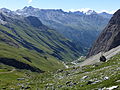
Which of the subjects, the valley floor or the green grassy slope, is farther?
the green grassy slope

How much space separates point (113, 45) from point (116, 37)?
7.59m

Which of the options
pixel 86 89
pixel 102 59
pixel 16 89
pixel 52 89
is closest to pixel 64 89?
pixel 52 89

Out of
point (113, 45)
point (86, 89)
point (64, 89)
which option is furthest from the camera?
point (113, 45)

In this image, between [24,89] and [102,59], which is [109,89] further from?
[102,59]

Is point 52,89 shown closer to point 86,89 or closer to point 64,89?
point 64,89

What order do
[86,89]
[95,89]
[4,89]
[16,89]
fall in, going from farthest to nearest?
[4,89], [16,89], [86,89], [95,89]

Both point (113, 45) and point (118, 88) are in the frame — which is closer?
point (118, 88)

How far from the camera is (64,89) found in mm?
51750

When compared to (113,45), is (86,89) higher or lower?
lower

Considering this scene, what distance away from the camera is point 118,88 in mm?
31203

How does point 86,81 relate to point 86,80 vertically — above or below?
below

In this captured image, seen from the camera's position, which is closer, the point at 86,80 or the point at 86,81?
the point at 86,81

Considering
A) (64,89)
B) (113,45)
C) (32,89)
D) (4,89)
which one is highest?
(113,45)

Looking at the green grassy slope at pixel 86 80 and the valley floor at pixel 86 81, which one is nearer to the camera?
the valley floor at pixel 86 81
